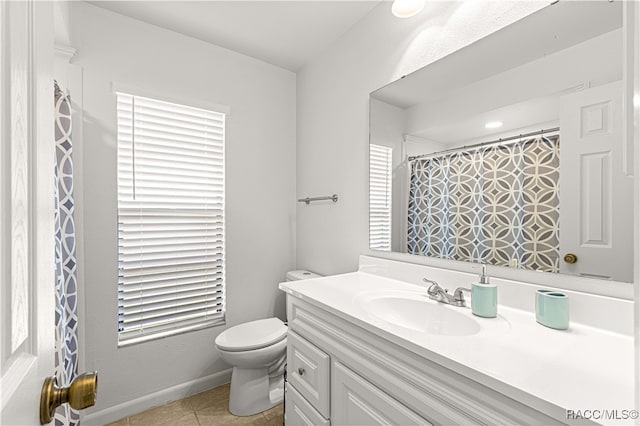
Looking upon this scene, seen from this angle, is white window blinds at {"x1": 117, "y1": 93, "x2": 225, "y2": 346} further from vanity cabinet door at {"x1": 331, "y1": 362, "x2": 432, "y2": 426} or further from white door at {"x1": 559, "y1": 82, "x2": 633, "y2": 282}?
white door at {"x1": 559, "y1": 82, "x2": 633, "y2": 282}

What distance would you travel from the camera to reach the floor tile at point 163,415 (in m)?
1.71

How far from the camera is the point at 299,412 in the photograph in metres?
1.26

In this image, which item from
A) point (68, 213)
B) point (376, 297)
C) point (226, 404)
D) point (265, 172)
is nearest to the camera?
point (376, 297)

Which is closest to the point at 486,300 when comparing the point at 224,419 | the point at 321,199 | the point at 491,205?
the point at 491,205

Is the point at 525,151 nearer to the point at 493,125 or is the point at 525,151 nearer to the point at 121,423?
the point at 493,125

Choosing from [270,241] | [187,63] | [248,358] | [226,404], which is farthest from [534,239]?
[187,63]

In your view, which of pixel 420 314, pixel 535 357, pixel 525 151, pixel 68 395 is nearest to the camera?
pixel 68 395

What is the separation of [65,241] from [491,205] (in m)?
1.98

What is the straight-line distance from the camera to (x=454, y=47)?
130 centimetres

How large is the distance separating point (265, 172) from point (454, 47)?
153 cm

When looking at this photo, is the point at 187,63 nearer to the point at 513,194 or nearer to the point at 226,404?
the point at 513,194

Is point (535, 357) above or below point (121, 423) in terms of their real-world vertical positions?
above

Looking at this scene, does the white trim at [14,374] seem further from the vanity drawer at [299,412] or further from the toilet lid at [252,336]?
the toilet lid at [252,336]

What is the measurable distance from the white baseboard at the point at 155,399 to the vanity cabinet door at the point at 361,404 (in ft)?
4.32
